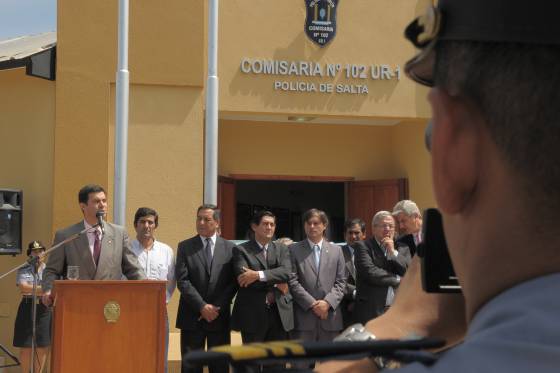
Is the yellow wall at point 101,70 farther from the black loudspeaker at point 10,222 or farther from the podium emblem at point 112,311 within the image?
the podium emblem at point 112,311

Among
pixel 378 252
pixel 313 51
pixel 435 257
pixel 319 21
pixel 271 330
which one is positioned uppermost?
pixel 319 21

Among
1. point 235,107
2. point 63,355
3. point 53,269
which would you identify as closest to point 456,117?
point 63,355

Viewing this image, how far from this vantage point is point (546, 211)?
2.84 ft

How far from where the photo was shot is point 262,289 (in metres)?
8.48

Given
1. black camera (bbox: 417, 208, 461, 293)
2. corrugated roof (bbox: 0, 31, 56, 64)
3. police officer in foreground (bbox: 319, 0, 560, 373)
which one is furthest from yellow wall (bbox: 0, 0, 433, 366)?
police officer in foreground (bbox: 319, 0, 560, 373)

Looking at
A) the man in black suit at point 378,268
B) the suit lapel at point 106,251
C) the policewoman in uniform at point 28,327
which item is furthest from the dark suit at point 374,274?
the policewoman in uniform at point 28,327

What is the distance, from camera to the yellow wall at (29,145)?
11.8 m

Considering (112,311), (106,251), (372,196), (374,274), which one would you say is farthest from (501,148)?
(372,196)

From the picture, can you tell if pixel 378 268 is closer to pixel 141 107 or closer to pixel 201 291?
pixel 201 291

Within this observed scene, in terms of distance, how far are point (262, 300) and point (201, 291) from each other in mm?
623

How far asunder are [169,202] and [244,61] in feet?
8.60

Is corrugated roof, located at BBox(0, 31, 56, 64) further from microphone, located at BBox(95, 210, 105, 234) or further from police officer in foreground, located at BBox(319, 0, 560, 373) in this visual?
police officer in foreground, located at BBox(319, 0, 560, 373)

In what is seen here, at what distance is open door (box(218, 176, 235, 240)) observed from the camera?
14.1m

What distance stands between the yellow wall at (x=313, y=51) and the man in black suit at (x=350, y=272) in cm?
333
